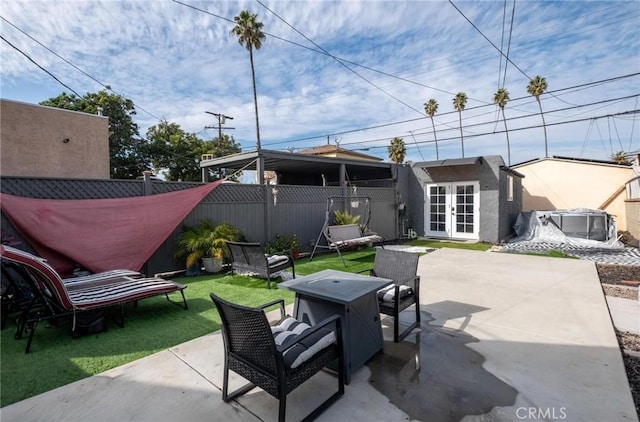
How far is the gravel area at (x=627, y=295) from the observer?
246 cm

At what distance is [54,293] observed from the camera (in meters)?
3.09

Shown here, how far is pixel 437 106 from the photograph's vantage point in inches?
880

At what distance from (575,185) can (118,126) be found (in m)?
25.8

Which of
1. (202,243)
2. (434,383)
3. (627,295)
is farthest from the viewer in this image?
(202,243)

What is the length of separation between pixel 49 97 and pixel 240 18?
516 inches

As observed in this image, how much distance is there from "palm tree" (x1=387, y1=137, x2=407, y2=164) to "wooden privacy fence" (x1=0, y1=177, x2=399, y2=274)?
45.2 ft

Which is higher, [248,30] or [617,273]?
[248,30]

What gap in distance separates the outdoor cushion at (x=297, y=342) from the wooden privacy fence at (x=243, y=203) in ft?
15.3

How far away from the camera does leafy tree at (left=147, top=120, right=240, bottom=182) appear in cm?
2244

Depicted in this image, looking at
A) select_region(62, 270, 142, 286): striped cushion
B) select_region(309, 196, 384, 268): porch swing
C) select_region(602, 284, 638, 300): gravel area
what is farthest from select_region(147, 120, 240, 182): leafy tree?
select_region(602, 284, 638, 300): gravel area

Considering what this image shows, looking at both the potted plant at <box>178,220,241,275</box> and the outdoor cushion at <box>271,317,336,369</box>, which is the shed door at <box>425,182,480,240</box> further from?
the outdoor cushion at <box>271,317,336,369</box>

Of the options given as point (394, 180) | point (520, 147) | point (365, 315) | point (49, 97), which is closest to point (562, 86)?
point (394, 180)

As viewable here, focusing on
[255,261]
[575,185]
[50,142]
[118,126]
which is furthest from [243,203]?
[118,126]

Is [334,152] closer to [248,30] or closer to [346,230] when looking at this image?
[248,30]
